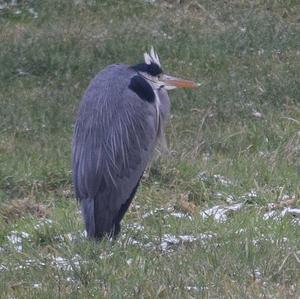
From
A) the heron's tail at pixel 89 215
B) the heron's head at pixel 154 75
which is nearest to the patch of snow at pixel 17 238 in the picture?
the heron's tail at pixel 89 215

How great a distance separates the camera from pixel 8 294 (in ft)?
18.5

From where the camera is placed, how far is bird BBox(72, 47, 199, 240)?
6809mm

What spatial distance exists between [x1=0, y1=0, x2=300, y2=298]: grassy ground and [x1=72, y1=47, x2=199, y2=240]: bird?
0.21 metres

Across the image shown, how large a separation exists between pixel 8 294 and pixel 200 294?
1.08 meters

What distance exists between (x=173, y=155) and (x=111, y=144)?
7.92ft

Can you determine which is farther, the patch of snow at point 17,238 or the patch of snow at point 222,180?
the patch of snow at point 222,180

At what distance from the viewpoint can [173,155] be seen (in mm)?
9258

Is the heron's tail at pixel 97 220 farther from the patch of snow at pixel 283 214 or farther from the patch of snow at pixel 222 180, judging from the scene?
the patch of snow at pixel 222 180

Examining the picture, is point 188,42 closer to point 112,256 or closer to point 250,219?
point 250,219

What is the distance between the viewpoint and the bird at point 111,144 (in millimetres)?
6809

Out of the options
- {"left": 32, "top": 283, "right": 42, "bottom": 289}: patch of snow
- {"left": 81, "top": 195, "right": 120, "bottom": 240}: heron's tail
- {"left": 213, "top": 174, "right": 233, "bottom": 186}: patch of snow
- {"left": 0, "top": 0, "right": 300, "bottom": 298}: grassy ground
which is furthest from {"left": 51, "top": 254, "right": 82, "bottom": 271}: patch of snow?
{"left": 213, "top": 174, "right": 233, "bottom": 186}: patch of snow

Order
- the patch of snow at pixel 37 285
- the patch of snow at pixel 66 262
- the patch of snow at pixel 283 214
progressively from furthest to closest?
the patch of snow at pixel 283 214 < the patch of snow at pixel 66 262 < the patch of snow at pixel 37 285

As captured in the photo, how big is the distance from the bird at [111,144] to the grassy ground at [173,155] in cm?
21

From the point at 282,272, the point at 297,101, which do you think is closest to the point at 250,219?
the point at 282,272
